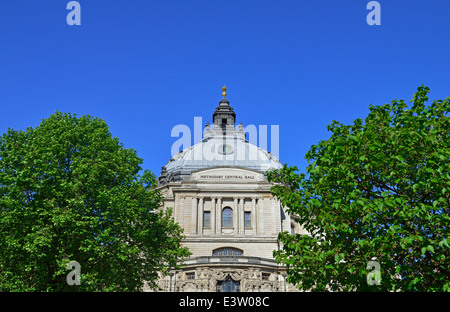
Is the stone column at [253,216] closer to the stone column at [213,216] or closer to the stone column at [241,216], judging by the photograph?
the stone column at [241,216]

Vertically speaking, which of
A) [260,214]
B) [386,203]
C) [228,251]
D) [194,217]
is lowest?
[386,203]

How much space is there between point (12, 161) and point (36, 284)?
7.38 meters

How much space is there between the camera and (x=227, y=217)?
61.9 m

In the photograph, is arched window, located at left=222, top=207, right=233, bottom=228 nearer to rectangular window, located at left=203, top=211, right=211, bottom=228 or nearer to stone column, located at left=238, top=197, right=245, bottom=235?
stone column, located at left=238, top=197, right=245, bottom=235

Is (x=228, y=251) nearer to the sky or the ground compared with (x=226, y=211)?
nearer to the ground

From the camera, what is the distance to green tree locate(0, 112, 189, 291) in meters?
25.1

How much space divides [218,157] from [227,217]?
11.5m

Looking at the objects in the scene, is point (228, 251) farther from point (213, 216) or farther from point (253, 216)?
point (253, 216)

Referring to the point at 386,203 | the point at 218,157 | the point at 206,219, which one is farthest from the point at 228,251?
the point at 386,203

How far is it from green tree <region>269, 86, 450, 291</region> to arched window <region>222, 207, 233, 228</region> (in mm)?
41012

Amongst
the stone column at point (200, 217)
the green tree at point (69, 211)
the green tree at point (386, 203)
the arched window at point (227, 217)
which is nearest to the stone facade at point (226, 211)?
the arched window at point (227, 217)

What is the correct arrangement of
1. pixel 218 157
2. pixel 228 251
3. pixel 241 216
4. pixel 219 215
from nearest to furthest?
pixel 228 251
pixel 241 216
pixel 219 215
pixel 218 157

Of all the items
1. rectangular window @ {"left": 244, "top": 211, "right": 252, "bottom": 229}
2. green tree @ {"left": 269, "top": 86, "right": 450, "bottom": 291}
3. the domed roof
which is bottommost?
green tree @ {"left": 269, "top": 86, "right": 450, "bottom": 291}

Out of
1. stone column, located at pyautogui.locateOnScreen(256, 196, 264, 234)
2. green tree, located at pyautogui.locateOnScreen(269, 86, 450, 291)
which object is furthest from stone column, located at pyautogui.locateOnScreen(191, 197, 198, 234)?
green tree, located at pyautogui.locateOnScreen(269, 86, 450, 291)
